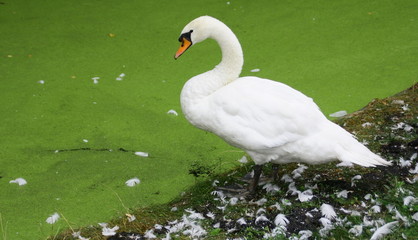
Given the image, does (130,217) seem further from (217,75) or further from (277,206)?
(217,75)

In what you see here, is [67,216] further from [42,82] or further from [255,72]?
[255,72]

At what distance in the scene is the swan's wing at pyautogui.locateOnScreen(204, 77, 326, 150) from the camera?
7.86 feet

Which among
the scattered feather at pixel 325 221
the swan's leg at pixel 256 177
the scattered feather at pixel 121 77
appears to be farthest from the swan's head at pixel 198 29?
the scattered feather at pixel 121 77

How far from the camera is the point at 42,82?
3873 mm

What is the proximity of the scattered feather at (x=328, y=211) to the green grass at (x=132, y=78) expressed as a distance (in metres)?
0.81

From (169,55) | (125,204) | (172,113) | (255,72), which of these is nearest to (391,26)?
(255,72)

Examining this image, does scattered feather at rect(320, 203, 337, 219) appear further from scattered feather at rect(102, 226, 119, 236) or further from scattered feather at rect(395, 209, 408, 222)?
scattered feather at rect(102, 226, 119, 236)

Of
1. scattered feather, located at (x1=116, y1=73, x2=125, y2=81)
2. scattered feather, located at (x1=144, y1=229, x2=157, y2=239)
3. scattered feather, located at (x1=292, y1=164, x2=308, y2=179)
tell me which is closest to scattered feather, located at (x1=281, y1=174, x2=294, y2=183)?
scattered feather, located at (x1=292, y1=164, x2=308, y2=179)

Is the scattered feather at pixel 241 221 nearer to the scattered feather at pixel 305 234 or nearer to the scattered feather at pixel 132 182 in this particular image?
the scattered feather at pixel 305 234

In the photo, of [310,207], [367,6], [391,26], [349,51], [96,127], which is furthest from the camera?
[367,6]

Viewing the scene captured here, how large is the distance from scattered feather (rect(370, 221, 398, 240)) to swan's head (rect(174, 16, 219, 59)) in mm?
1143

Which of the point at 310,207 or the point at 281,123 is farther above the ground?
the point at 281,123

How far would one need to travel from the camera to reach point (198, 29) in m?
2.65

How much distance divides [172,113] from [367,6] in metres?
2.21
